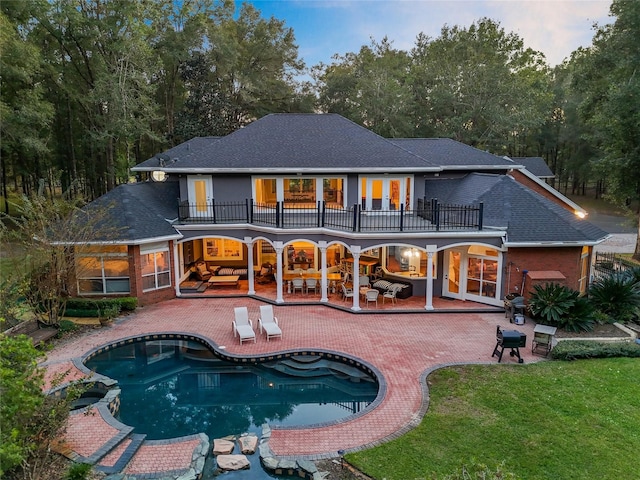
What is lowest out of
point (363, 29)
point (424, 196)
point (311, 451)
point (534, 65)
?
point (311, 451)

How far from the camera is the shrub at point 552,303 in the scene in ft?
48.4

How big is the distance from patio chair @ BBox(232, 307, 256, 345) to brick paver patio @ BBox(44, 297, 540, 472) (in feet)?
0.78

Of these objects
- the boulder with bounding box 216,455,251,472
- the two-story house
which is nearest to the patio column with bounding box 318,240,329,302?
the two-story house

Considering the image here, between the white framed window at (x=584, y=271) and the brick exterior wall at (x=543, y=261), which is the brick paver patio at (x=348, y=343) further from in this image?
the white framed window at (x=584, y=271)

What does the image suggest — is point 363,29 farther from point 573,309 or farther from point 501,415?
point 501,415

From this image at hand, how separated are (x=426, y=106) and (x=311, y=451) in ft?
135

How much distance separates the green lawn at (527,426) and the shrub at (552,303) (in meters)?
2.91

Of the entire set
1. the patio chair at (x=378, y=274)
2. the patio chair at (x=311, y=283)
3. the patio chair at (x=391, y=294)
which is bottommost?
the patio chair at (x=391, y=294)

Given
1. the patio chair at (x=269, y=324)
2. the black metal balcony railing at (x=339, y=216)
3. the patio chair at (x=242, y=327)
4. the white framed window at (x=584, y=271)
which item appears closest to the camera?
the patio chair at (x=242, y=327)

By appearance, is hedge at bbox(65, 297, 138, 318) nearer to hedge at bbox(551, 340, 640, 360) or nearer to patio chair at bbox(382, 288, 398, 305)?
patio chair at bbox(382, 288, 398, 305)

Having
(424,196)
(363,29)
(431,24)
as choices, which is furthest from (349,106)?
(424,196)

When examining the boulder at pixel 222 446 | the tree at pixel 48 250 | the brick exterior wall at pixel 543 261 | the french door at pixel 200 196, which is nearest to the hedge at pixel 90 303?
the tree at pixel 48 250

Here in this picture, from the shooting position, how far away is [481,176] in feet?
68.3

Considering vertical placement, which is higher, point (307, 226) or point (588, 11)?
point (588, 11)
